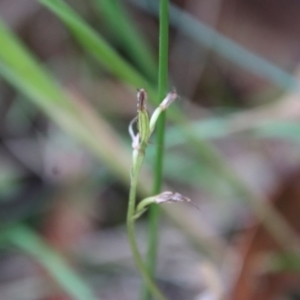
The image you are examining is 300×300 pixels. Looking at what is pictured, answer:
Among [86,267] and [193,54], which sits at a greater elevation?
[193,54]

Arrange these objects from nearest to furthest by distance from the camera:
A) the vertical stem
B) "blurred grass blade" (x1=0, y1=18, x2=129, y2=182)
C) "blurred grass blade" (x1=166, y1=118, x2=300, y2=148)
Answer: the vertical stem
"blurred grass blade" (x1=0, y1=18, x2=129, y2=182)
"blurred grass blade" (x1=166, y1=118, x2=300, y2=148)

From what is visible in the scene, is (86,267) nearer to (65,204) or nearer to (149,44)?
(65,204)

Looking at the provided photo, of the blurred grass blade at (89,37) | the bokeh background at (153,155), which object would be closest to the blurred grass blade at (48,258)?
the bokeh background at (153,155)

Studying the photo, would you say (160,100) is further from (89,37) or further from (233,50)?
(233,50)

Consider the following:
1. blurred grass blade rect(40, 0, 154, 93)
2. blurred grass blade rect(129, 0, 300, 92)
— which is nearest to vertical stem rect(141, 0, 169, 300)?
blurred grass blade rect(40, 0, 154, 93)

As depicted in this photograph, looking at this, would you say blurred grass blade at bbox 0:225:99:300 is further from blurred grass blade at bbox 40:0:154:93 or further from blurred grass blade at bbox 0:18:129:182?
blurred grass blade at bbox 40:0:154:93

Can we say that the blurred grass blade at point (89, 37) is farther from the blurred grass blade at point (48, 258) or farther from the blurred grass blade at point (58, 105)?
the blurred grass blade at point (48, 258)

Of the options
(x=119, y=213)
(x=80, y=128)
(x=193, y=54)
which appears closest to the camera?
(x=80, y=128)

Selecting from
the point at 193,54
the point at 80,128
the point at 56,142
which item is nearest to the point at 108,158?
the point at 80,128
